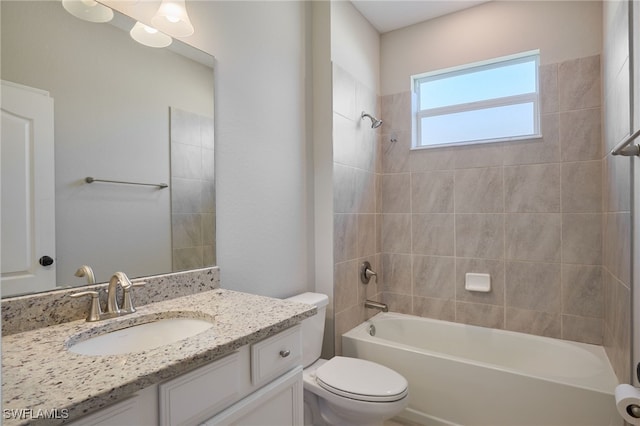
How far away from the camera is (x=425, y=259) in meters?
2.76

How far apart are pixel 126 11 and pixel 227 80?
51 centimetres

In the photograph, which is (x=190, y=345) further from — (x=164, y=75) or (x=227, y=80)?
(x=227, y=80)

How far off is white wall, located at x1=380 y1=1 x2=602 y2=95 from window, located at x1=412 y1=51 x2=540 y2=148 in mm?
76

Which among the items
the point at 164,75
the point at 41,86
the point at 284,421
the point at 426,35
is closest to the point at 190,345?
the point at 284,421

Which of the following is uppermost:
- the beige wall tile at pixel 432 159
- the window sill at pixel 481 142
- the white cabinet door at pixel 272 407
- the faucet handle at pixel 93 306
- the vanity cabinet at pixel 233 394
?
the window sill at pixel 481 142

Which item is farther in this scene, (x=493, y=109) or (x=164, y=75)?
(x=493, y=109)

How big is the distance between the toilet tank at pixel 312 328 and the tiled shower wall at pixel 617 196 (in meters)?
1.45

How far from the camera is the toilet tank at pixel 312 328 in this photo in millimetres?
1961

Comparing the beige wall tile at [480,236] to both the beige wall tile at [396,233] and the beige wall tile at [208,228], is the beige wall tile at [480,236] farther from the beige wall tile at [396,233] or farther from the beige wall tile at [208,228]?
the beige wall tile at [208,228]

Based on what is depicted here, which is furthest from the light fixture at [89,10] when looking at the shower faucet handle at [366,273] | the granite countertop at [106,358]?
the shower faucet handle at [366,273]

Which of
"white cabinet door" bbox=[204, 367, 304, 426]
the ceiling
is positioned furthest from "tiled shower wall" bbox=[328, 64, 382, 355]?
"white cabinet door" bbox=[204, 367, 304, 426]

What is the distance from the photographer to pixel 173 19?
4.60 feet

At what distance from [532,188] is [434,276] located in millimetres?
927

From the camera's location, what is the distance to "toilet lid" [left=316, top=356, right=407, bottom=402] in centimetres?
164
